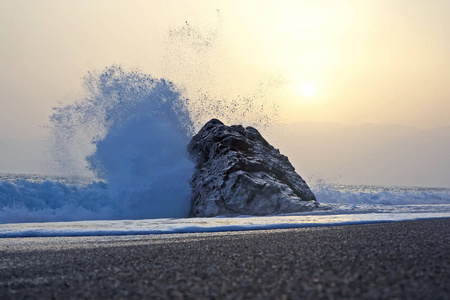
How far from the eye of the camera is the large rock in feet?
42.7

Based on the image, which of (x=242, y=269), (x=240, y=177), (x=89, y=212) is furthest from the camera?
(x=89, y=212)

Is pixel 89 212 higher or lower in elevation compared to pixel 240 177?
lower

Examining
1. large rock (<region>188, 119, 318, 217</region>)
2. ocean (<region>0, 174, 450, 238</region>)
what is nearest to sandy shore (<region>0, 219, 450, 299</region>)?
ocean (<region>0, 174, 450, 238</region>)

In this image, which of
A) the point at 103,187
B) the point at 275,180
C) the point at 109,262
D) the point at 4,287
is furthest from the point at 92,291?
the point at 103,187

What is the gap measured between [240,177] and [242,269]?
9.17m

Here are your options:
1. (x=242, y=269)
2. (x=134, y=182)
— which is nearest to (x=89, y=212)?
(x=134, y=182)

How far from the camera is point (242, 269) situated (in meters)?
4.12

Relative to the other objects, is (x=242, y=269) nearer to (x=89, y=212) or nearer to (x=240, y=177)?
(x=240, y=177)

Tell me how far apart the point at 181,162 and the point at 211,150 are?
1.29 meters

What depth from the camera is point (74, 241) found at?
7.71m

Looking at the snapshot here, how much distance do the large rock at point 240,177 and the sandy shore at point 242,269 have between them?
20.9 feet

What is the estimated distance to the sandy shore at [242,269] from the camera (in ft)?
10.5

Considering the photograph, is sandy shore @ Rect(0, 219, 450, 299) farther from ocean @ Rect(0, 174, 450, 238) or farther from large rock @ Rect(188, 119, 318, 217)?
large rock @ Rect(188, 119, 318, 217)

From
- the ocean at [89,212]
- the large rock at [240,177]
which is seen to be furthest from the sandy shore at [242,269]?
the large rock at [240,177]
